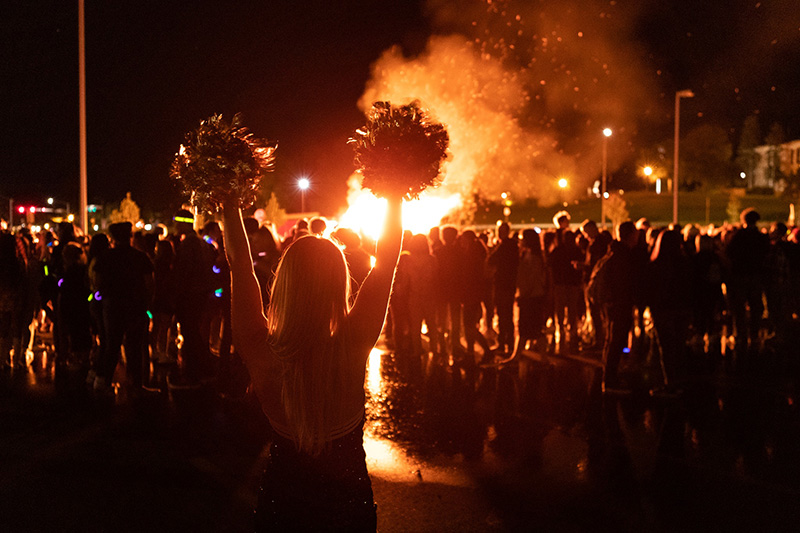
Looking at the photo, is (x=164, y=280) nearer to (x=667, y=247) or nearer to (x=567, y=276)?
(x=567, y=276)

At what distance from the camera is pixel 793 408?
25.4 feet

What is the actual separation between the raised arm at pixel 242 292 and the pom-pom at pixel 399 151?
489 millimetres

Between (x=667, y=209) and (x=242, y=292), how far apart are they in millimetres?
85176

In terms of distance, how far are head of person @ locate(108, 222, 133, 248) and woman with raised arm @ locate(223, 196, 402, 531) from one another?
6.06 meters

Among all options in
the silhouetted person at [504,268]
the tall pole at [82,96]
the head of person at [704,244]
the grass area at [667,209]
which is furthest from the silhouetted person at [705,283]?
the grass area at [667,209]

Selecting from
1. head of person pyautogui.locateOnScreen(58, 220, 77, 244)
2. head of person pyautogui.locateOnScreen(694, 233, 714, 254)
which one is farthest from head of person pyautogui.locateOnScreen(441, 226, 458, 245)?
head of person pyautogui.locateOnScreen(58, 220, 77, 244)

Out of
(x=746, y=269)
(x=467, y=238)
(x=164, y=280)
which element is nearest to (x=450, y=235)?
(x=467, y=238)

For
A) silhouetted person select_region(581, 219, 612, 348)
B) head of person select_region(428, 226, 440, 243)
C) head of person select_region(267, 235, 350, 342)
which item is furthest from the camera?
head of person select_region(428, 226, 440, 243)

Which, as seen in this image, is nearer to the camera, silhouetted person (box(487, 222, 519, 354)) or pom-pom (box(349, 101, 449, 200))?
pom-pom (box(349, 101, 449, 200))

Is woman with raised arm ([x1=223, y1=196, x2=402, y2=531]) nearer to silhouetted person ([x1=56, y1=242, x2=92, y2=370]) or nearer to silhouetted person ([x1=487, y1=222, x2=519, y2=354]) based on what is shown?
silhouetted person ([x1=56, y1=242, x2=92, y2=370])

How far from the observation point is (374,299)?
7.51ft

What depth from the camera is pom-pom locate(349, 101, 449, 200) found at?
2443 millimetres

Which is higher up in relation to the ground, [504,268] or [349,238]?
[349,238]

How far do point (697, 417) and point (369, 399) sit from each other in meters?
3.54
